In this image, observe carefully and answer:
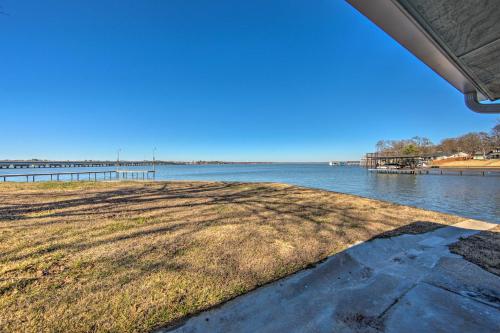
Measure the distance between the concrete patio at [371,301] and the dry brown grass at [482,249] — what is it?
0.82ft

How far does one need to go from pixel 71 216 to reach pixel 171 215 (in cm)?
294

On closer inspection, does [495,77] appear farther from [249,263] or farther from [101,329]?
[101,329]

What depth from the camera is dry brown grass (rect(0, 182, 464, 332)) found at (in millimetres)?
2510

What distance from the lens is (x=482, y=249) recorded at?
439cm

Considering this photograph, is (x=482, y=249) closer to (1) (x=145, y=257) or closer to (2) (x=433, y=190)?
(1) (x=145, y=257)

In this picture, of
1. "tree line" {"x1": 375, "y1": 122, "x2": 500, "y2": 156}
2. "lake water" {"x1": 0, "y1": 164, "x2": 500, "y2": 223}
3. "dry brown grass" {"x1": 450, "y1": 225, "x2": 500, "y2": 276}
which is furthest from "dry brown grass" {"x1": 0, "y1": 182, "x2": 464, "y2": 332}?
"tree line" {"x1": 375, "y1": 122, "x2": 500, "y2": 156}

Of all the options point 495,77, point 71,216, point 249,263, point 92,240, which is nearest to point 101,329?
point 249,263

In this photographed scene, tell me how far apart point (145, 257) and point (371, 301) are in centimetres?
347

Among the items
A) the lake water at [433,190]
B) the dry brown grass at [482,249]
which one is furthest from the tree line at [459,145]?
the dry brown grass at [482,249]

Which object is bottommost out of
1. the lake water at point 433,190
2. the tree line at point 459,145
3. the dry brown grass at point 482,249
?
the lake water at point 433,190

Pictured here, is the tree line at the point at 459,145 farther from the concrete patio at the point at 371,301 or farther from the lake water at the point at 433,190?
the concrete patio at the point at 371,301

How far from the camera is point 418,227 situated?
6.05 metres

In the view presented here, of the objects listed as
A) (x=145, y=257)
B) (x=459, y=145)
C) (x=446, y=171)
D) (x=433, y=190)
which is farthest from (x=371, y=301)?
(x=459, y=145)

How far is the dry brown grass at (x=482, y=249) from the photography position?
3687mm
